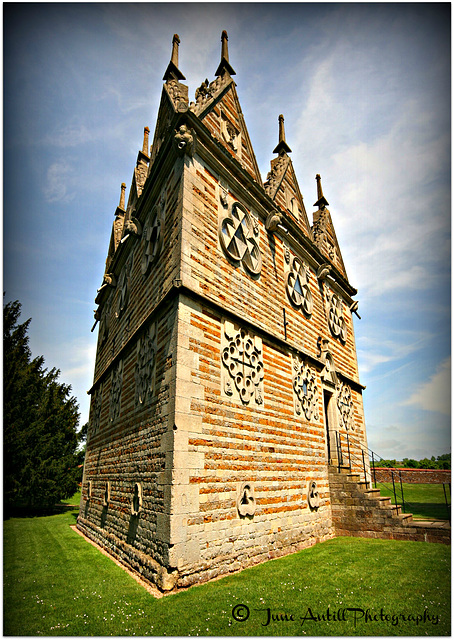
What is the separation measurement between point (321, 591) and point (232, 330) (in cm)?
522

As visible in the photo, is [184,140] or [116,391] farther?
[116,391]

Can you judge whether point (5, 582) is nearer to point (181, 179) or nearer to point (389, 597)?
point (389, 597)

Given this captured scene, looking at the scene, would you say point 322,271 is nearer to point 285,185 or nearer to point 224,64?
point 285,185

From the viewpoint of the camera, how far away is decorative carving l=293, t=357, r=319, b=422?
10797 mm

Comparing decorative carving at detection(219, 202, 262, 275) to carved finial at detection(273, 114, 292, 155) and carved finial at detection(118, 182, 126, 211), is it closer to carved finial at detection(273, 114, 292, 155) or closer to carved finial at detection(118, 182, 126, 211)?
carved finial at detection(273, 114, 292, 155)

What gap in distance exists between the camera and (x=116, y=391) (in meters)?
11.5

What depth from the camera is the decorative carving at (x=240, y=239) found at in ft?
30.6

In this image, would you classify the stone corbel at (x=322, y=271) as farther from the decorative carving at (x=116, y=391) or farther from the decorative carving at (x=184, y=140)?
the decorative carving at (x=116, y=391)

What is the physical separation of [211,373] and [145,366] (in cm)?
204

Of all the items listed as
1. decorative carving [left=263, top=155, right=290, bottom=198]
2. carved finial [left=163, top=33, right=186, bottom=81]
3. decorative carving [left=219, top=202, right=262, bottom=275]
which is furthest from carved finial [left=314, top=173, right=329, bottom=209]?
carved finial [left=163, top=33, right=186, bottom=81]

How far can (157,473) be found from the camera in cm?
686

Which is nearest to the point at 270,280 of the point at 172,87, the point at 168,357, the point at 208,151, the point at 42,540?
the point at 208,151

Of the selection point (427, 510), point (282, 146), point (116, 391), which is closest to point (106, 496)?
point (116, 391)

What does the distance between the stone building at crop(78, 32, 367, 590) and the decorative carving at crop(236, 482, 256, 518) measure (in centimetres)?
3
